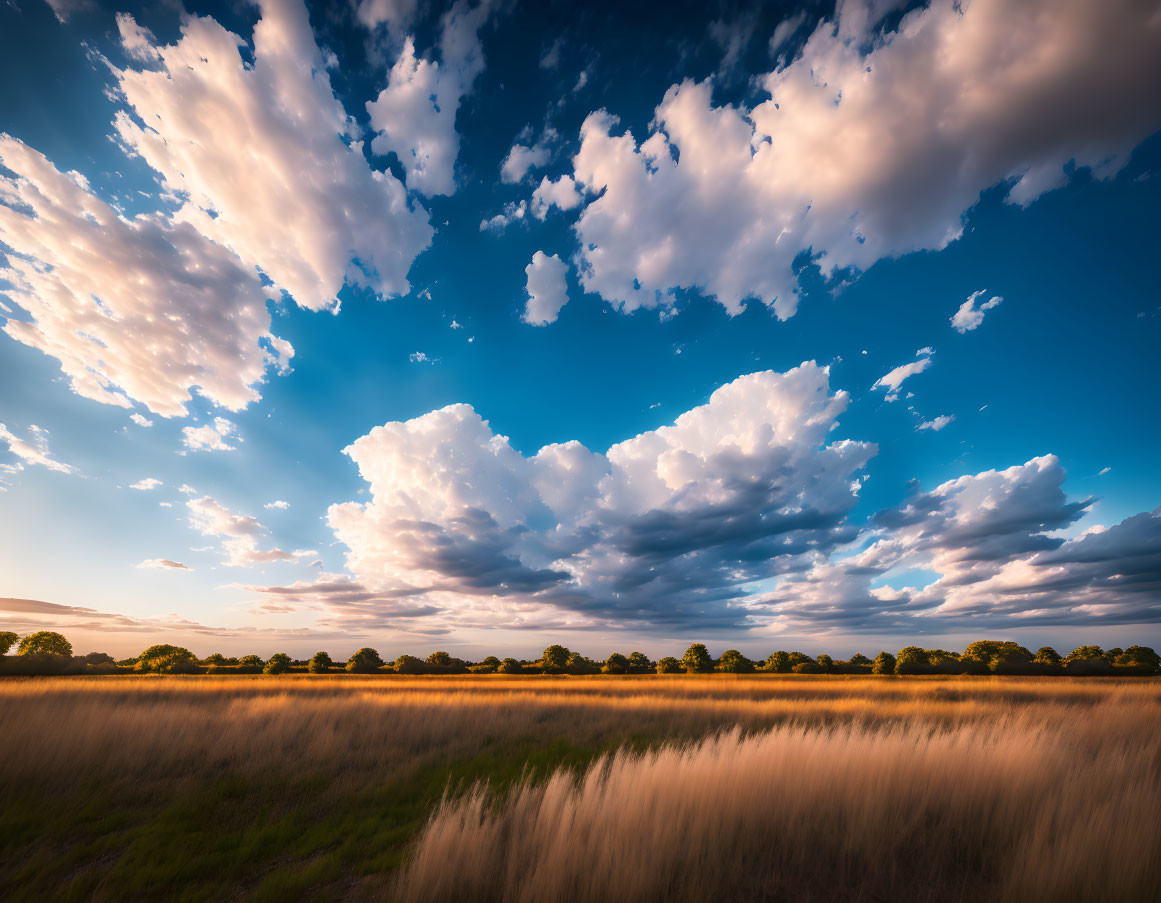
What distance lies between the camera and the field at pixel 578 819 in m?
3.46

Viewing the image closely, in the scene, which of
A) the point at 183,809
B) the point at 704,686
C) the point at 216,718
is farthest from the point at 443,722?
the point at 704,686

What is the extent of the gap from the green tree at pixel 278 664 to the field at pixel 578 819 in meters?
40.8

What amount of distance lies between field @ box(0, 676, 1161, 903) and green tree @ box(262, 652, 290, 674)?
40807mm

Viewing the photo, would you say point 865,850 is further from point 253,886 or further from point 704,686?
point 704,686

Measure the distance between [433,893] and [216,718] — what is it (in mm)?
10681

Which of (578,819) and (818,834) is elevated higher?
(578,819)

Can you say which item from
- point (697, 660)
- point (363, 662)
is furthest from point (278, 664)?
A: point (697, 660)

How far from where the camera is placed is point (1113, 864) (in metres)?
3.29

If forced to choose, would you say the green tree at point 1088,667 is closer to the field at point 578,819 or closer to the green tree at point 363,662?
the field at point 578,819

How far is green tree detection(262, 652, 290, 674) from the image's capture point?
42.2 metres

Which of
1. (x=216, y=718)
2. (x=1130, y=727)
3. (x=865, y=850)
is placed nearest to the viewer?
(x=865, y=850)

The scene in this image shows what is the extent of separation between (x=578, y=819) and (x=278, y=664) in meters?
52.6

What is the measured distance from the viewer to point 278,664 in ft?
141

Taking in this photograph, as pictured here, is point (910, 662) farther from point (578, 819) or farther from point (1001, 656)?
point (578, 819)
